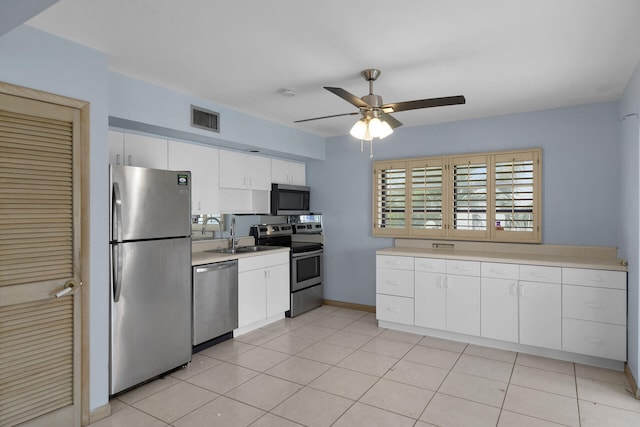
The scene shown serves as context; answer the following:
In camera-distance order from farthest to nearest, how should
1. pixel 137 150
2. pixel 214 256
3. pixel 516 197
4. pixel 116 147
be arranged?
pixel 516 197
pixel 214 256
pixel 137 150
pixel 116 147

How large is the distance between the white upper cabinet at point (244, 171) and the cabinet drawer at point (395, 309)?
198cm

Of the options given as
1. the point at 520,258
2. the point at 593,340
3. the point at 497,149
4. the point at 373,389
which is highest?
the point at 497,149

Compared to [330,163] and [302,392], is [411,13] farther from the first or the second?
[330,163]

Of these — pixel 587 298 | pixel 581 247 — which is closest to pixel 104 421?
pixel 587 298

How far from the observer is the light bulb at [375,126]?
287 cm

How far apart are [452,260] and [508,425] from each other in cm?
181

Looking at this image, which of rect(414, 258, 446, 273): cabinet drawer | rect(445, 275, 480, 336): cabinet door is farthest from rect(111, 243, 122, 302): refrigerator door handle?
rect(445, 275, 480, 336): cabinet door

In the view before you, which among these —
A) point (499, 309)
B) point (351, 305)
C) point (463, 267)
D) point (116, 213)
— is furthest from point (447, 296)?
point (116, 213)

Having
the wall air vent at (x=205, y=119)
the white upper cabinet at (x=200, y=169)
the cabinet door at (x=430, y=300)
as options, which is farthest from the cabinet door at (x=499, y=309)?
the wall air vent at (x=205, y=119)

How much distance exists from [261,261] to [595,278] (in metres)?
3.21

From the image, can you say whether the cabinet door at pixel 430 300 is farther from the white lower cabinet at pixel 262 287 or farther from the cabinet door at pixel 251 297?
the cabinet door at pixel 251 297

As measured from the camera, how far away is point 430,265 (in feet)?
13.7

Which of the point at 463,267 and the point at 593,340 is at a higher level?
the point at 463,267

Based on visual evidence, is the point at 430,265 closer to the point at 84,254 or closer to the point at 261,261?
the point at 261,261
